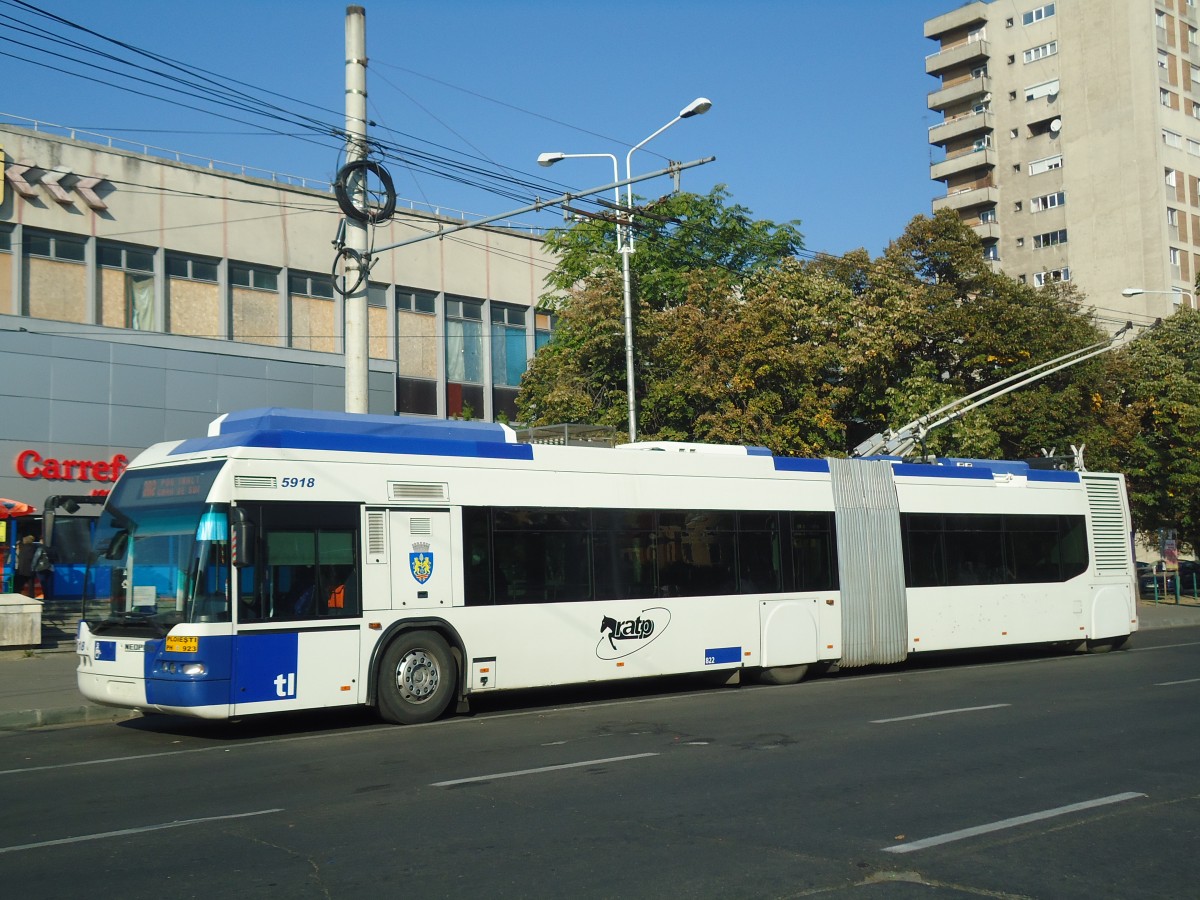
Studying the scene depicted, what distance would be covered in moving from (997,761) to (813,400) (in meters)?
19.1

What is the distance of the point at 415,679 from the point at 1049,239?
6605 cm

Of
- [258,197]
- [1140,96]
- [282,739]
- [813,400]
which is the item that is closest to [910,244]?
[813,400]

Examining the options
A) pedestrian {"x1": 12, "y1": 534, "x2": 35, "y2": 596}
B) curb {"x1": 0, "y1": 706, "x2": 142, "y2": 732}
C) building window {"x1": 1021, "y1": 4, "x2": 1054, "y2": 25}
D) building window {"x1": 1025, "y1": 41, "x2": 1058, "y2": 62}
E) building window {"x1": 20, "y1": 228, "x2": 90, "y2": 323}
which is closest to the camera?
curb {"x1": 0, "y1": 706, "x2": 142, "y2": 732}

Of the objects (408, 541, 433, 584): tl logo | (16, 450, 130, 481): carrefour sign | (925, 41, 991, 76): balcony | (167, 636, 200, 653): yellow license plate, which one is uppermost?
(925, 41, 991, 76): balcony

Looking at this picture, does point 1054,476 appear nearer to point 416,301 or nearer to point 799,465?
point 799,465

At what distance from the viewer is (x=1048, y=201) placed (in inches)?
2817

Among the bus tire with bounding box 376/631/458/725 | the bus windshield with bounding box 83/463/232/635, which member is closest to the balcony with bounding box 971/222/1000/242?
the bus tire with bounding box 376/631/458/725

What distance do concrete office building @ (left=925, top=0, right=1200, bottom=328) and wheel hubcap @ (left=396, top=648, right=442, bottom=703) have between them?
56.1m

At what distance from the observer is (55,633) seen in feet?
72.9

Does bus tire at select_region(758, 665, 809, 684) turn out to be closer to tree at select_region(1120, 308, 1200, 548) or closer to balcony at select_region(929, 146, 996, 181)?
tree at select_region(1120, 308, 1200, 548)

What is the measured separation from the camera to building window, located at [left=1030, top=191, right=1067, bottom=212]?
232 ft

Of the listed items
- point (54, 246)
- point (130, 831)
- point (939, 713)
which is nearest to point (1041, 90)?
point (54, 246)

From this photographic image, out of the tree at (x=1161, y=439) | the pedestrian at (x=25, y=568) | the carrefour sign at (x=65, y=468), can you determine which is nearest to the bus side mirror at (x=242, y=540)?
the pedestrian at (x=25, y=568)

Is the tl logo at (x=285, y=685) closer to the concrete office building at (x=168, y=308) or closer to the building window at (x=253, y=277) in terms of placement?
the concrete office building at (x=168, y=308)
